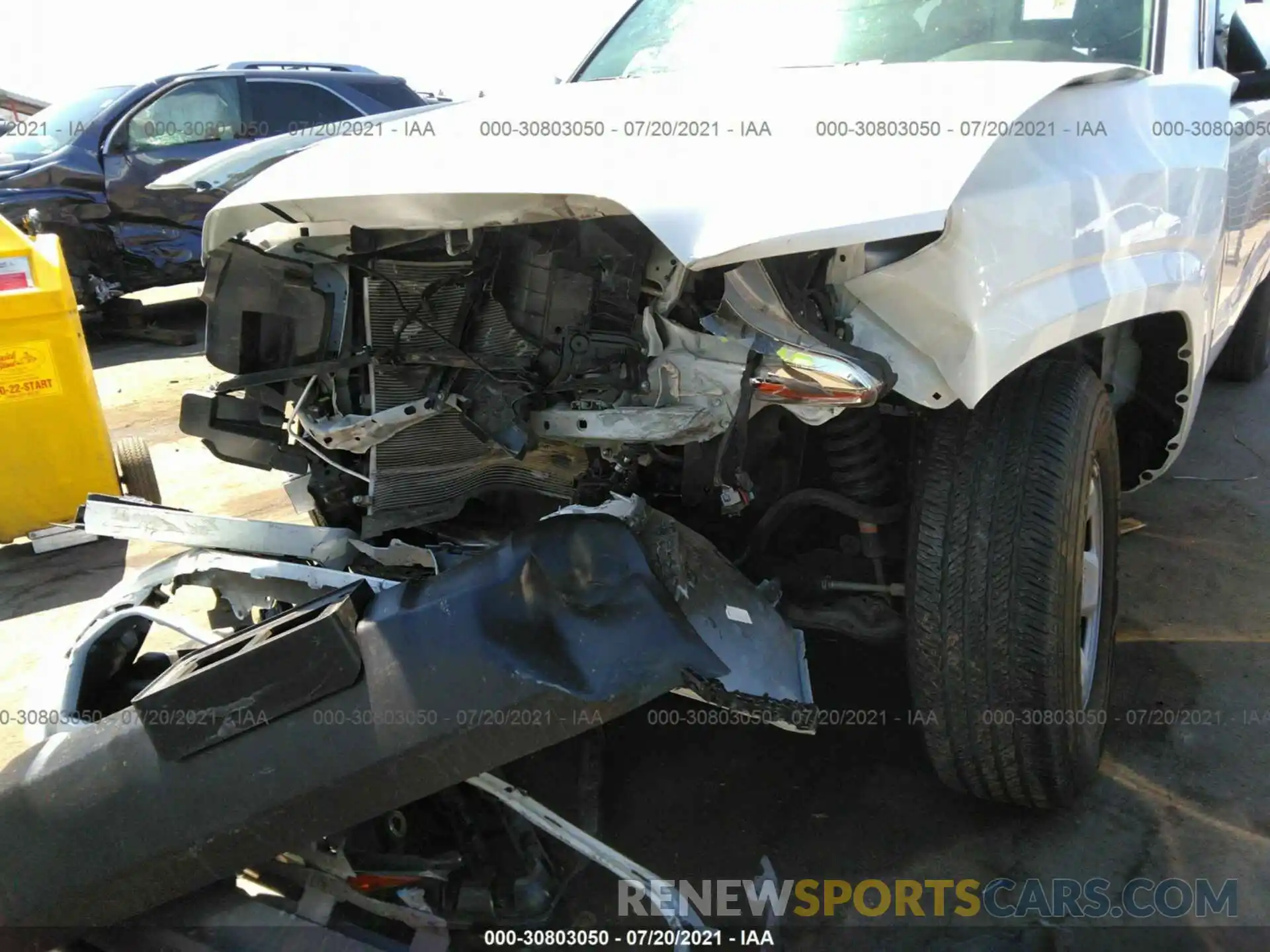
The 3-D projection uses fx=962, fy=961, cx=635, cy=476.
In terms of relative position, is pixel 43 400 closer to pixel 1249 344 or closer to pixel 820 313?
pixel 820 313

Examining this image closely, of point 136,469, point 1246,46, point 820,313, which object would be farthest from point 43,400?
point 1246,46

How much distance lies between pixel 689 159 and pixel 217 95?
24.4 feet

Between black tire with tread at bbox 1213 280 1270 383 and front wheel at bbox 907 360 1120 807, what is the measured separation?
11.3 ft

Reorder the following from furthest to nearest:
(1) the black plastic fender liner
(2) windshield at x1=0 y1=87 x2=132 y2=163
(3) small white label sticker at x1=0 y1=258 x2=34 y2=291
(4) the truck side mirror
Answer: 1. (2) windshield at x1=0 y1=87 x2=132 y2=163
2. (3) small white label sticker at x1=0 y1=258 x2=34 y2=291
3. (4) the truck side mirror
4. (1) the black plastic fender liner

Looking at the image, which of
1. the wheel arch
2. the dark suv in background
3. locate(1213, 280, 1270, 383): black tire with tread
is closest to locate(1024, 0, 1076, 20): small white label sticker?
the wheel arch

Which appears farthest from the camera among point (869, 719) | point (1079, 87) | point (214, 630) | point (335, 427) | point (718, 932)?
point (869, 719)

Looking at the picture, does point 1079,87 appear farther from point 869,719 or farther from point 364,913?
point 364,913

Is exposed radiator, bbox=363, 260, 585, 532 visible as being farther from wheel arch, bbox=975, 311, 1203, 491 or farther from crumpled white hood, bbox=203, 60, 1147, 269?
wheel arch, bbox=975, 311, 1203, 491

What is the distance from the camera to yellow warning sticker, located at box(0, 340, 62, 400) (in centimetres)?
365

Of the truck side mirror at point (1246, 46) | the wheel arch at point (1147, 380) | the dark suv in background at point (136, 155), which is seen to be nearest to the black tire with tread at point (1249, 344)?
the truck side mirror at point (1246, 46)

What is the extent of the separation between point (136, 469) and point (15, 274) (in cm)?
87

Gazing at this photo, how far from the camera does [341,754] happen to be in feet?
5.20

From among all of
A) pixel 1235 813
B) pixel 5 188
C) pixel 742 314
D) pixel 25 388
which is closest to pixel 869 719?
pixel 1235 813

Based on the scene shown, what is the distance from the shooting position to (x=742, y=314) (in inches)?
65.6
